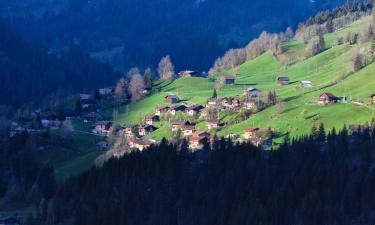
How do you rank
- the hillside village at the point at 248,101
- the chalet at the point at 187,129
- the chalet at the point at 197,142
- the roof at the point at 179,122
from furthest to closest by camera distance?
the roof at the point at 179,122 → the chalet at the point at 187,129 → the hillside village at the point at 248,101 → the chalet at the point at 197,142

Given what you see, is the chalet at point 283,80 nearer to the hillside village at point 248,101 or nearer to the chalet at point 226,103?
the hillside village at point 248,101

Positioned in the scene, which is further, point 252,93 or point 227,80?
point 227,80

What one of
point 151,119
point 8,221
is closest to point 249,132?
point 151,119

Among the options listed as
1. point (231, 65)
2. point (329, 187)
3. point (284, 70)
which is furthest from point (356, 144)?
point (231, 65)

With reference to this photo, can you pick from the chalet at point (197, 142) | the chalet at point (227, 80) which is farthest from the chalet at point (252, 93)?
the chalet at point (197, 142)

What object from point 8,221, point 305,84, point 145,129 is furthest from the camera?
point 305,84

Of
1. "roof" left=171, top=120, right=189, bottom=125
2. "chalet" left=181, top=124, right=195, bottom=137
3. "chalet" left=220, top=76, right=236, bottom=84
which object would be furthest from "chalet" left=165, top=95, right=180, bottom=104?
"chalet" left=181, top=124, right=195, bottom=137

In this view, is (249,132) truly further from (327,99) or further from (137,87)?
(137,87)
